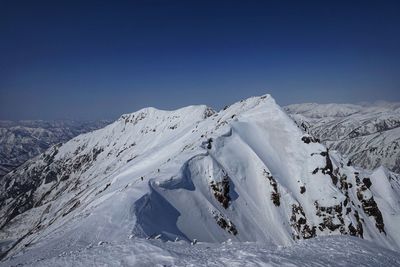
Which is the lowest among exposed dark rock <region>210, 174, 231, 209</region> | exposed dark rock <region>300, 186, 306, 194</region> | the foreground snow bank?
exposed dark rock <region>300, 186, 306, 194</region>

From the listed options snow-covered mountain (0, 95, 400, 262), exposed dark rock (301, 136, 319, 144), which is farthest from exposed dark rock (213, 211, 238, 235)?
exposed dark rock (301, 136, 319, 144)

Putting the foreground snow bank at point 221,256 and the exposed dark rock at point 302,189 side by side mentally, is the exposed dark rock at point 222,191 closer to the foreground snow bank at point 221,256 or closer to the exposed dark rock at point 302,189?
the exposed dark rock at point 302,189

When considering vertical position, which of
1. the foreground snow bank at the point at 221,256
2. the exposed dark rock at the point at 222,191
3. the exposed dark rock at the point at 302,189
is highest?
the foreground snow bank at the point at 221,256

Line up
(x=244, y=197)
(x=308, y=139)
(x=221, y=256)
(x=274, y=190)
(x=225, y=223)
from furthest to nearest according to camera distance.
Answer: (x=308, y=139), (x=274, y=190), (x=244, y=197), (x=225, y=223), (x=221, y=256)

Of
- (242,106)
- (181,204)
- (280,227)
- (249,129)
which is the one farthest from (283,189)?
(242,106)

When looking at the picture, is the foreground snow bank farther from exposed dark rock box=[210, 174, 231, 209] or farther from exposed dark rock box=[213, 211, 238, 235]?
exposed dark rock box=[210, 174, 231, 209]

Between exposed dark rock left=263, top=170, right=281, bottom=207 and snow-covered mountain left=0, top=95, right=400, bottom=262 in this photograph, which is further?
exposed dark rock left=263, top=170, right=281, bottom=207

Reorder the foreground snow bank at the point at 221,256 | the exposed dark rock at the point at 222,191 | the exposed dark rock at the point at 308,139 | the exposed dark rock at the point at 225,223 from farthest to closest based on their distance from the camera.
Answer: the exposed dark rock at the point at 308,139 < the exposed dark rock at the point at 222,191 < the exposed dark rock at the point at 225,223 < the foreground snow bank at the point at 221,256

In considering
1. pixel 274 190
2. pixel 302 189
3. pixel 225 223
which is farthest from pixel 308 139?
pixel 225 223

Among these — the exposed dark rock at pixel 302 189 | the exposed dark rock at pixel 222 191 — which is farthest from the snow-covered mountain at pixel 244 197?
the exposed dark rock at pixel 222 191

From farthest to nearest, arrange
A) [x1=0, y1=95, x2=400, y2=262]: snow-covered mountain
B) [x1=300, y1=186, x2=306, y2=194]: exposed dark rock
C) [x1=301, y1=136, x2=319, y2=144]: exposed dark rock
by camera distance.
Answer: [x1=301, y1=136, x2=319, y2=144]: exposed dark rock, [x1=300, y1=186, x2=306, y2=194]: exposed dark rock, [x1=0, y1=95, x2=400, y2=262]: snow-covered mountain

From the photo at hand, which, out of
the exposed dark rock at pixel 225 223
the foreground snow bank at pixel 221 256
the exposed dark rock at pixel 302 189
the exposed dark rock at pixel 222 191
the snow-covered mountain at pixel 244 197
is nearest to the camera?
the foreground snow bank at pixel 221 256

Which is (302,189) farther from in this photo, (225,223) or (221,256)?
(221,256)
